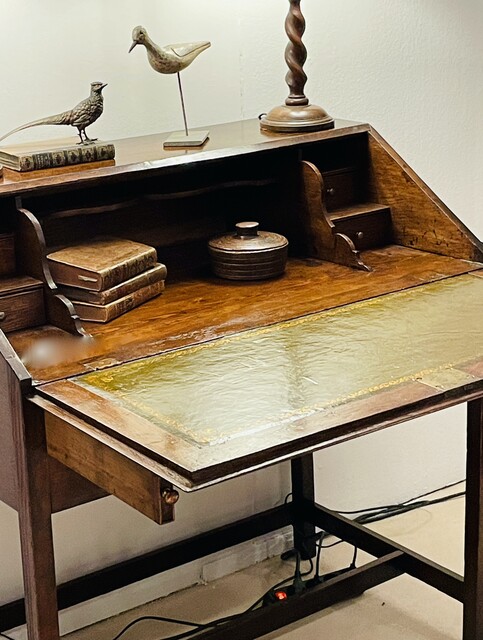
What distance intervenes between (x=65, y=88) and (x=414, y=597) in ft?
5.03

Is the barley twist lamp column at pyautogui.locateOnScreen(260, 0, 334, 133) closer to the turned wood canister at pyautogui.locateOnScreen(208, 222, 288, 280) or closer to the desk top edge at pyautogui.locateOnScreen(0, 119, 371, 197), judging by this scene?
the desk top edge at pyautogui.locateOnScreen(0, 119, 371, 197)

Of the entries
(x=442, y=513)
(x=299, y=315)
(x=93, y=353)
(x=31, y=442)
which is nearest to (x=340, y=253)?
(x=299, y=315)

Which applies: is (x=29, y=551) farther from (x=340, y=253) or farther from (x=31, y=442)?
(x=340, y=253)

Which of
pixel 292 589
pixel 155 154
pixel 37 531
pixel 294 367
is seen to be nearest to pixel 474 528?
pixel 294 367

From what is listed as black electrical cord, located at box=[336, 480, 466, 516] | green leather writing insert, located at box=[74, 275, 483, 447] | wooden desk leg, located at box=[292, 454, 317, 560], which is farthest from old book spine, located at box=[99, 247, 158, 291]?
black electrical cord, located at box=[336, 480, 466, 516]

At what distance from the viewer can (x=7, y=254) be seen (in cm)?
213

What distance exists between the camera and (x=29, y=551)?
76.3 inches

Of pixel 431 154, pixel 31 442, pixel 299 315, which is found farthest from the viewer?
pixel 431 154

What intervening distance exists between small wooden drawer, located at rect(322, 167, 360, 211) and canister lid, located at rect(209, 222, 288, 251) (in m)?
0.23

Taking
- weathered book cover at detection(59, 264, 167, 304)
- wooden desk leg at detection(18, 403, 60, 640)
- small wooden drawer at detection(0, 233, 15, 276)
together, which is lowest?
wooden desk leg at detection(18, 403, 60, 640)

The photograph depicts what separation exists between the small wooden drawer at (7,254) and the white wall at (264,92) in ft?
1.35

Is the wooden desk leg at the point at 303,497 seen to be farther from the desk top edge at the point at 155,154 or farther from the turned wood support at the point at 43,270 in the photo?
the turned wood support at the point at 43,270

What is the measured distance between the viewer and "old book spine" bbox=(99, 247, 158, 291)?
6.90 ft

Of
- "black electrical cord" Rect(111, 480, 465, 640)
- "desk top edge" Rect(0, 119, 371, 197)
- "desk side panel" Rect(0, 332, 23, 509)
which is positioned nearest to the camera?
"desk side panel" Rect(0, 332, 23, 509)
